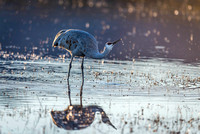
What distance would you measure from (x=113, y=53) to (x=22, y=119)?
640 inches

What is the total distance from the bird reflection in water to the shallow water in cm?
14

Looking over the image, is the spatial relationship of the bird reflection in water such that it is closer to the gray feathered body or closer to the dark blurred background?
the gray feathered body

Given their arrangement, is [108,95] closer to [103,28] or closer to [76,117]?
[76,117]

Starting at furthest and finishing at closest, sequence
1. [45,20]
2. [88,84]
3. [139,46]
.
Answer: [45,20] → [139,46] → [88,84]

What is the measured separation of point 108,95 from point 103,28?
26103 millimetres

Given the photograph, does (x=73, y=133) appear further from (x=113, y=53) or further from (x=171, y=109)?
(x=113, y=53)

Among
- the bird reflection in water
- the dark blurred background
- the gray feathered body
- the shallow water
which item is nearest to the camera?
the bird reflection in water

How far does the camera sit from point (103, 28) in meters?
39.1

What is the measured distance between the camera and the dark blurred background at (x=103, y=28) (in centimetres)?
2638

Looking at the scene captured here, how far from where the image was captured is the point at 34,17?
145ft

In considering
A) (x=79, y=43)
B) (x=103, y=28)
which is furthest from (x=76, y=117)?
(x=103, y=28)

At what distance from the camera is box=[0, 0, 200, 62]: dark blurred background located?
26.4m

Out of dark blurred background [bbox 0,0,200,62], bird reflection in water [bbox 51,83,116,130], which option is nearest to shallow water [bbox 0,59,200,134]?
bird reflection in water [bbox 51,83,116,130]

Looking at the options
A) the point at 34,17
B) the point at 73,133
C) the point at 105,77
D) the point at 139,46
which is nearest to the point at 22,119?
the point at 73,133
